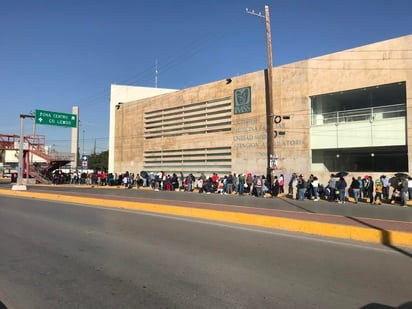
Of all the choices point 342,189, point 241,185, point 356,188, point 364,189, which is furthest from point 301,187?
point 241,185

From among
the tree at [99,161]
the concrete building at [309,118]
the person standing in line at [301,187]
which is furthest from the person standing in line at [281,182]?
the tree at [99,161]

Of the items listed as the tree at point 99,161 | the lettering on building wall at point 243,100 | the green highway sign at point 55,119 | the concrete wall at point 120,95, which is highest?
the concrete wall at point 120,95

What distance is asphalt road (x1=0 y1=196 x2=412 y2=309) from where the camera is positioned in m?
4.43

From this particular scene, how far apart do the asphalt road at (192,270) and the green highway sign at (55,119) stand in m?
22.3

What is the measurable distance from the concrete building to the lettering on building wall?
79 millimetres

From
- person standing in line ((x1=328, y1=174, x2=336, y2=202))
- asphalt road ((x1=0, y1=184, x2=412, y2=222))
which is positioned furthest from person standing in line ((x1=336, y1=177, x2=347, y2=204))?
person standing in line ((x1=328, y1=174, x2=336, y2=202))

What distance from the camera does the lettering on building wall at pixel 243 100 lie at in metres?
26.4

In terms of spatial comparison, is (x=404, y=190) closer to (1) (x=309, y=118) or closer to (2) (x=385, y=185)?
(2) (x=385, y=185)

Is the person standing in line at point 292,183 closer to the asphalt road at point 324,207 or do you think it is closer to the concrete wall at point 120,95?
the asphalt road at point 324,207

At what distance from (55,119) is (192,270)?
28.6 m

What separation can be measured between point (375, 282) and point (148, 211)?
10.4 m

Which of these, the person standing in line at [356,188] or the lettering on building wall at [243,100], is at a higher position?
the lettering on building wall at [243,100]

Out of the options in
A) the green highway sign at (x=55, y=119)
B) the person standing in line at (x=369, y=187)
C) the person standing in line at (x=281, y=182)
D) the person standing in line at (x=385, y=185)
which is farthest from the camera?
the green highway sign at (x=55, y=119)

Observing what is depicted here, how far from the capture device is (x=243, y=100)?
87.9ft
